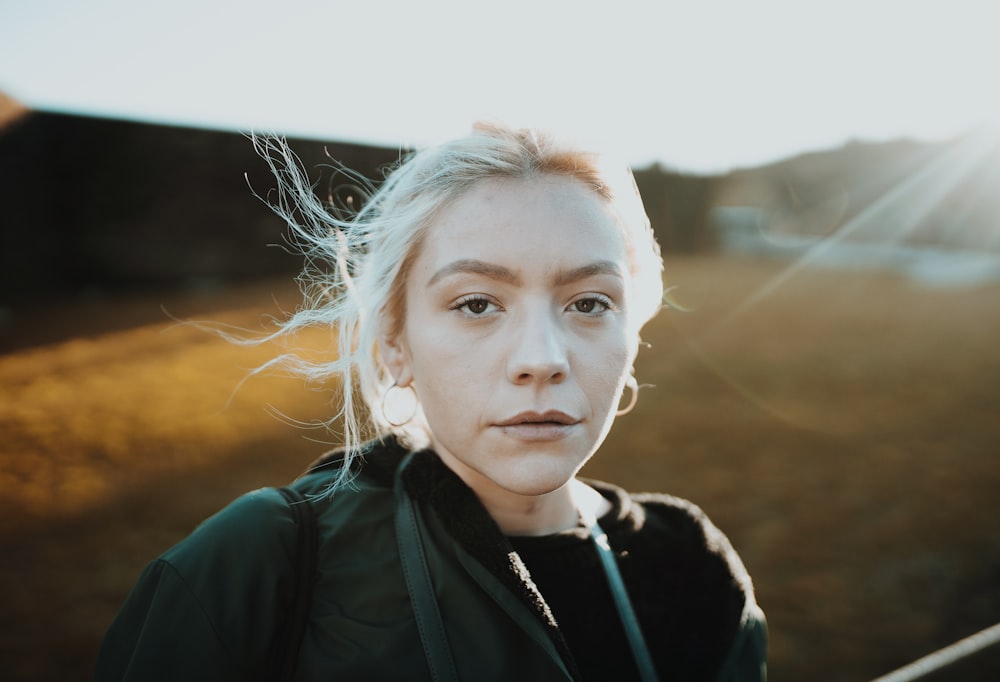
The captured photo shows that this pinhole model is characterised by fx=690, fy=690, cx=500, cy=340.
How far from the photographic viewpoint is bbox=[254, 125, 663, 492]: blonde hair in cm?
148

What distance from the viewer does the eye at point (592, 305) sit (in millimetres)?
1425

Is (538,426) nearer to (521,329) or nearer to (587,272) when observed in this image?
(521,329)

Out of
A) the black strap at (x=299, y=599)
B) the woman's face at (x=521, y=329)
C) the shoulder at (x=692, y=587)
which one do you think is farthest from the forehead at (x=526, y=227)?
the shoulder at (x=692, y=587)

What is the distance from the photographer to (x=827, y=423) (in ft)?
20.0

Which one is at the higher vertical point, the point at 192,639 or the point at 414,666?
the point at 192,639

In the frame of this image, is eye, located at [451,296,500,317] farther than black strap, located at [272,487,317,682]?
Yes

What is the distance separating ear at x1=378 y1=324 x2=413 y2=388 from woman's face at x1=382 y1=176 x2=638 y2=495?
0.11m

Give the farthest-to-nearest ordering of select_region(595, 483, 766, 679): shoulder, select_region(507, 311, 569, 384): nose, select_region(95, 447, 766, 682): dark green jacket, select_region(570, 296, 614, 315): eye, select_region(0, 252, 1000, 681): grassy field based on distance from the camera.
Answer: select_region(0, 252, 1000, 681): grassy field, select_region(595, 483, 766, 679): shoulder, select_region(570, 296, 614, 315): eye, select_region(507, 311, 569, 384): nose, select_region(95, 447, 766, 682): dark green jacket

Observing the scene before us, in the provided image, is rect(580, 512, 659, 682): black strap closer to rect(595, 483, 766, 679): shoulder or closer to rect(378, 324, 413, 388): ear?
rect(595, 483, 766, 679): shoulder

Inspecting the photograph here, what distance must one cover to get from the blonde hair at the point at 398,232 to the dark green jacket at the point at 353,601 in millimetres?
159

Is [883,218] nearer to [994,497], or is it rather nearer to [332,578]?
[994,497]

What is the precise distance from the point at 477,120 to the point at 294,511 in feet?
3.15

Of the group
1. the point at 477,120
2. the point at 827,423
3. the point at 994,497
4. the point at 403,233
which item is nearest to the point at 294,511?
the point at 403,233

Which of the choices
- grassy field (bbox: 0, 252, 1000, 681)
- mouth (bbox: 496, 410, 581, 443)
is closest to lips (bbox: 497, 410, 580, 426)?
mouth (bbox: 496, 410, 581, 443)
